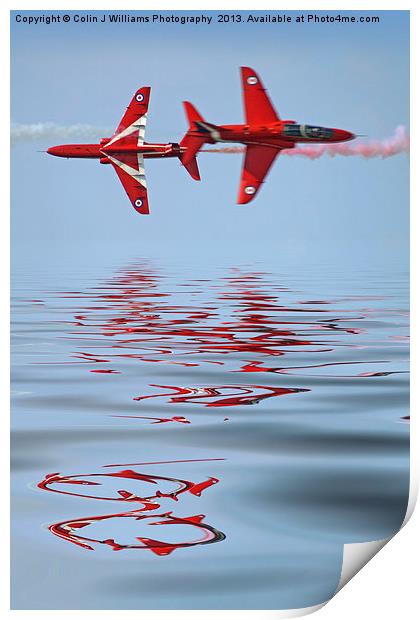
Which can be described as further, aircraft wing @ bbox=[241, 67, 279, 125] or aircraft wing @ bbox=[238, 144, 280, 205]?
aircraft wing @ bbox=[238, 144, 280, 205]

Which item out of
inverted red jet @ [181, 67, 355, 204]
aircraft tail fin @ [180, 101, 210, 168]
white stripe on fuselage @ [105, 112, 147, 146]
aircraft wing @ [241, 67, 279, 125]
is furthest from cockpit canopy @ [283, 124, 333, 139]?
white stripe on fuselage @ [105, 112, 147, 146]

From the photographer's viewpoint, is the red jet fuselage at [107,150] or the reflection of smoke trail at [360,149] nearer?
the reflection of smoke trail at [360,149]

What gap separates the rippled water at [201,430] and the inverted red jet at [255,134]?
2.51 feet

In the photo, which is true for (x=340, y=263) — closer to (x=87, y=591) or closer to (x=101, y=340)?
(x=101, y=340)

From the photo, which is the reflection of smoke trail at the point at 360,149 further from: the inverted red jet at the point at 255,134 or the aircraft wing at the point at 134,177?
the aircraft wing at the point at 134,177

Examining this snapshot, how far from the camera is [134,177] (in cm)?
723

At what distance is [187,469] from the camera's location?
6.55 metres

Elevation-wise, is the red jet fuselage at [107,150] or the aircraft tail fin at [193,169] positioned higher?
the red jet fuselage at [107,150]

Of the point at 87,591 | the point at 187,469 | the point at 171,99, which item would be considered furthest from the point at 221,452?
the point at 171,99

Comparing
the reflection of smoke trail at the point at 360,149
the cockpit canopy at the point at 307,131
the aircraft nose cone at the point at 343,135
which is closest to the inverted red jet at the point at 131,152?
the reflection of smoke trail at the point at 360,149

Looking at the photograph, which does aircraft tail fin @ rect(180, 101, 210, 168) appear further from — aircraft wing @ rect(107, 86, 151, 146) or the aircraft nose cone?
the aircraft nose cone

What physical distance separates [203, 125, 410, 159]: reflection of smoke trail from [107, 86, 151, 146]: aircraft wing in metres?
0.46

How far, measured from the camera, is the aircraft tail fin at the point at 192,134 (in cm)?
723

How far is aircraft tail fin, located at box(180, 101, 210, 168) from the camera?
7.23 meters
